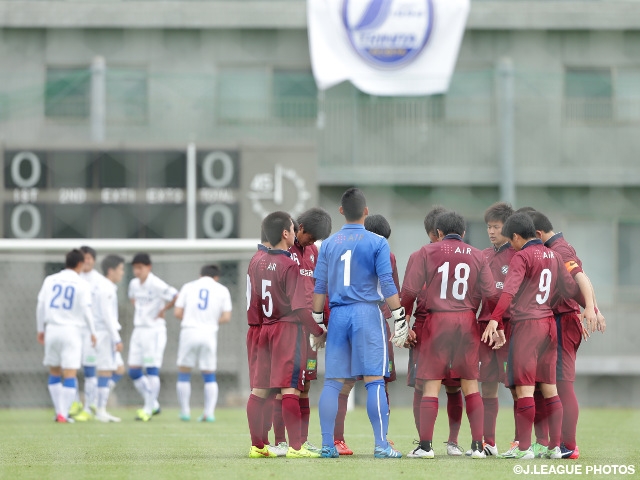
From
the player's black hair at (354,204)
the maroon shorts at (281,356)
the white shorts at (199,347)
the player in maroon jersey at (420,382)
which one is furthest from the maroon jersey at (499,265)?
the white shorts at (199,347)

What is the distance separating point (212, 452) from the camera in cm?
848

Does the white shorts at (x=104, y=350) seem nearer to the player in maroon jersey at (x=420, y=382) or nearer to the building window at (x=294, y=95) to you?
the player in maroon jersey at (x=420, y=382)

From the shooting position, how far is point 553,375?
7703mm

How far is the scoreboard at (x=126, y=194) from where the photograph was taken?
14812 millimetres

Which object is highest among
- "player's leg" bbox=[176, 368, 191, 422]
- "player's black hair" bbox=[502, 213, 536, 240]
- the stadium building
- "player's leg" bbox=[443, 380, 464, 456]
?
the stadium building

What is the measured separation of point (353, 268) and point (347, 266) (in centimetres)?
4

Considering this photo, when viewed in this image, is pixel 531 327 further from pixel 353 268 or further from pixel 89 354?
pixel 89 354

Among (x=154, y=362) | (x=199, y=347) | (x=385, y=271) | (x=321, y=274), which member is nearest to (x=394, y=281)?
(x=385, y=271)

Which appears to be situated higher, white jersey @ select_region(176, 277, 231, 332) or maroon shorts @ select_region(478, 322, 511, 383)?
white jersey @ select_region(176, 277, 231, 332)

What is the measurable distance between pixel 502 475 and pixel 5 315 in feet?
34.8

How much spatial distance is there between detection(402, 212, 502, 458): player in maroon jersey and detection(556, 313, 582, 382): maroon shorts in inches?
20.2

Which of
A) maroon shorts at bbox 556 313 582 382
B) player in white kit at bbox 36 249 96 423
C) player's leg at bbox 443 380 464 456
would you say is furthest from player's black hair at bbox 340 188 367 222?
player in white kit at bbox 36 249 96 423

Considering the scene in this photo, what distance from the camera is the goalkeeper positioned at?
746 centimetres

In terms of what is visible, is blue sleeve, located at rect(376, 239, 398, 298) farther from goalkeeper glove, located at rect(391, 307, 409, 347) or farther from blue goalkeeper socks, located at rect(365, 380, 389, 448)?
blue goalkeeper socks, located at rect(365, 380, 389, 448)
